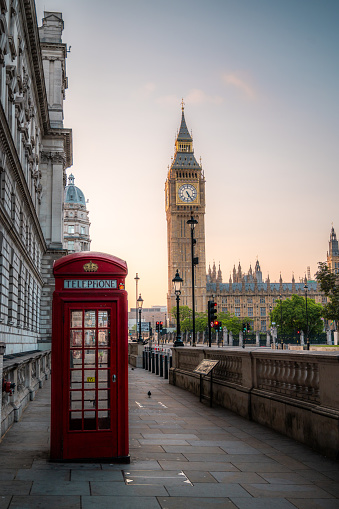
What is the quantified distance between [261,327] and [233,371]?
161 m

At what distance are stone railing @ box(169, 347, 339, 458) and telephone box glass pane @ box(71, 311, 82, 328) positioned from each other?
3.57 meters

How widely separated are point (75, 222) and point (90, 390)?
374 feet

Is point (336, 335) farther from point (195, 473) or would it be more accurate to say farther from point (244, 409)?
point (195, 473)

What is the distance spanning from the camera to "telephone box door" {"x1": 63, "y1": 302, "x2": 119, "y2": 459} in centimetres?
778

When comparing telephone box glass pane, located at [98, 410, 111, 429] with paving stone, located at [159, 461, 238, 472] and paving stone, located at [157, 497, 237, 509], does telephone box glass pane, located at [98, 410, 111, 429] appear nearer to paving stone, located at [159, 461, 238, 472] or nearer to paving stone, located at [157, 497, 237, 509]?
paving stone, located at [159, 461, 238, 472]

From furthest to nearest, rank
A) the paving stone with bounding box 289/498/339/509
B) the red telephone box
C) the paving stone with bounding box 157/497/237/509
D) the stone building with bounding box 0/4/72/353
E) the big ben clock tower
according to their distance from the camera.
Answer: the big ben clock tower, the stone building with bounding box 0/4/72/353, the red telephone box, the paving stone with bounding box 289/498/339/509, the paving stone with bounding box 157/497/237/509

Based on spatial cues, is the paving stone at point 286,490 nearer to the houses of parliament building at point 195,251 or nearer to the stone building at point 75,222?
the stone building at point 75,222

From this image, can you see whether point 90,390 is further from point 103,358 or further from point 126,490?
point 126,490

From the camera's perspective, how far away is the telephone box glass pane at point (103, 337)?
782 cm

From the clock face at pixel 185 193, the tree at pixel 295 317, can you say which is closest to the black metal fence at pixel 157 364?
the tree at pixel 295 317

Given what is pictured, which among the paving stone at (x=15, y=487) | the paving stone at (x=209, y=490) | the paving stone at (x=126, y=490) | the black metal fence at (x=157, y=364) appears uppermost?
the black metal fence at (x=157, y=364)

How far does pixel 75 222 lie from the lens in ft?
393

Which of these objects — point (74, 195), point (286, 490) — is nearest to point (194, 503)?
point (286, 490)

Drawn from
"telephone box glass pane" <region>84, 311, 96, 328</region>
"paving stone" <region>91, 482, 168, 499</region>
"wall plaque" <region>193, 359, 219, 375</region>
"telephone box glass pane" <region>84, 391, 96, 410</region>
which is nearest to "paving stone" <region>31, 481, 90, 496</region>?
"paving stone" <region>91, 482, 168, 499</region>
